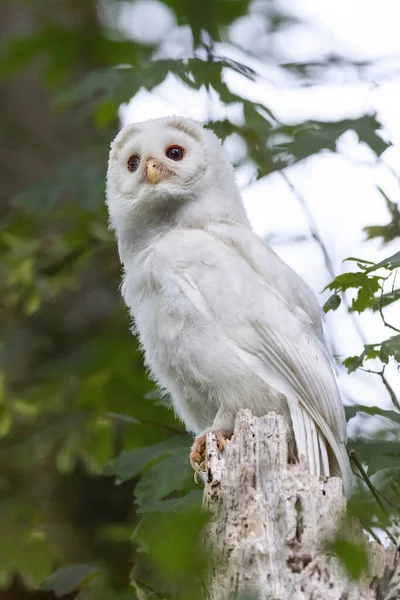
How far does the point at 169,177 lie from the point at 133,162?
0.89 ft

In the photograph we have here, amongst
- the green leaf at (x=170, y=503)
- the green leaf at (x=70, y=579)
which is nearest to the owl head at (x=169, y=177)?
the green leaf at (x=170, y=503)

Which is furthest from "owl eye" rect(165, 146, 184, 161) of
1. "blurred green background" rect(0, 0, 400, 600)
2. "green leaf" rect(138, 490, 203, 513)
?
"green leaf" rect(138, 490, 203, 513)

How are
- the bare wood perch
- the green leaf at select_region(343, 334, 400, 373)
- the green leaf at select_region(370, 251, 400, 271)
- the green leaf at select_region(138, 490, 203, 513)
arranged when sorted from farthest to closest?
the green leaf at select_region(138, 490, 203, 513) → the green leaf at select_region(343, 334, 400, 373) → the green leaf at select_region(370, 251, 400, 271) → the bare wood perch

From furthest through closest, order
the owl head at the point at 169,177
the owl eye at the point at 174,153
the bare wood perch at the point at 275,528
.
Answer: the owl eye at the point at 174,153
the owl head at the point at 169,177
the bare wood perch at the point at 275,528

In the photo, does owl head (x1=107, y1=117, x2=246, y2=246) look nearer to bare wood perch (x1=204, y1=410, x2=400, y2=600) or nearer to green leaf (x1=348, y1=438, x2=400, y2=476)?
green leaf (x1=348, y1=438, x2=400, y2=476)

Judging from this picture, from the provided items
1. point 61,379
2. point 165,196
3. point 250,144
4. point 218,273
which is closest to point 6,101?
point 61,379

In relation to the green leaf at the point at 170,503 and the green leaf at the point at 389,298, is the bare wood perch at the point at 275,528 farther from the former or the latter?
the green leaf at the point at 389,298

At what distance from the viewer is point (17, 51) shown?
393 centimetres

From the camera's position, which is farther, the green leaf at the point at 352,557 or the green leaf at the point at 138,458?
the green leaf at the point at 138,458

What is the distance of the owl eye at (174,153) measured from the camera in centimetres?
414

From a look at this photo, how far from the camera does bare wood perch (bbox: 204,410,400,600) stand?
249 centimetres

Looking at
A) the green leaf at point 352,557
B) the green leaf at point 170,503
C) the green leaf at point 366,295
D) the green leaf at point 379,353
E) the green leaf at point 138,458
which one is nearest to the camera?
the green leaf at point 352,557

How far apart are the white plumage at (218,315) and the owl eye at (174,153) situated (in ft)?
0.18

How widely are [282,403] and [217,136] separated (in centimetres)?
155
